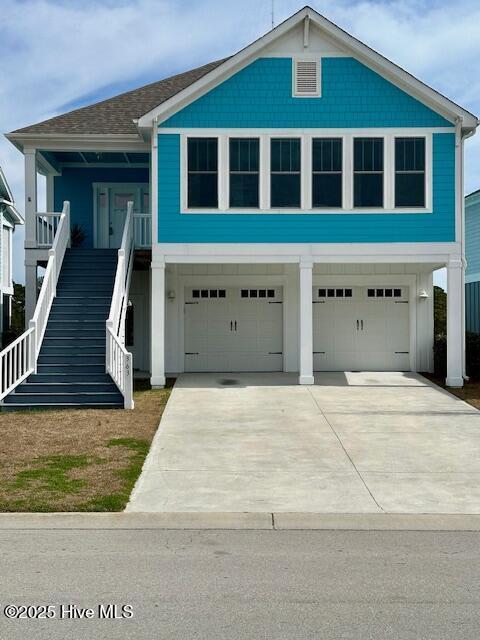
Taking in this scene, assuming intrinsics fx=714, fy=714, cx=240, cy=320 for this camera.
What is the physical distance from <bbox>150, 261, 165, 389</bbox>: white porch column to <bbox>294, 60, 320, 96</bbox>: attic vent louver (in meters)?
5.31

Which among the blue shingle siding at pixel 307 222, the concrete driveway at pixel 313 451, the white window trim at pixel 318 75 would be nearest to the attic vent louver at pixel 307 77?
the white window trim at pixel 318 75

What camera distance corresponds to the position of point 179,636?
4.44 meters

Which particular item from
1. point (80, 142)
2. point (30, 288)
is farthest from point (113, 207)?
point (30, 288)

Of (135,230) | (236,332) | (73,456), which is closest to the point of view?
(73,456)

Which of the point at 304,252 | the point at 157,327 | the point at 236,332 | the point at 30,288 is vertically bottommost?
the point at 236,332

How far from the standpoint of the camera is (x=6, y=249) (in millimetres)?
24297

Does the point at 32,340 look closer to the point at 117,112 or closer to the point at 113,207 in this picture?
the point at 113,207

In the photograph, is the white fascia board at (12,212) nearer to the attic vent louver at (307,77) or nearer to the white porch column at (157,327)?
the white porch column at (157,327)

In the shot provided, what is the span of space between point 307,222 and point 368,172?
6.19ft

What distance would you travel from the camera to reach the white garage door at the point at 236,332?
65.9 feet

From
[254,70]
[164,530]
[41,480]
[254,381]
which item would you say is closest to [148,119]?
[254,70]

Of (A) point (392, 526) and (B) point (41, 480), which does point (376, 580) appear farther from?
(B) point (41, 480)

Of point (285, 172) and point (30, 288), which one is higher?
point (285, 172)

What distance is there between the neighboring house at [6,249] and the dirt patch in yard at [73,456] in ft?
30.3
